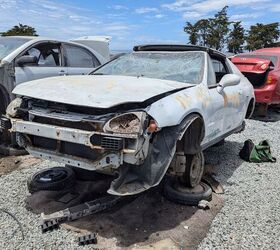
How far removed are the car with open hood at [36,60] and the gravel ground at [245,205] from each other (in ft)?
10.1

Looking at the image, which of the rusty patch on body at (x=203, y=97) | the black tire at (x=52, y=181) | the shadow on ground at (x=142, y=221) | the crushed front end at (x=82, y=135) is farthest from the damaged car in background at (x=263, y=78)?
the crushed front end at (x=82, y=135)

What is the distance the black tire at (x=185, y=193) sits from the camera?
12.7 ft

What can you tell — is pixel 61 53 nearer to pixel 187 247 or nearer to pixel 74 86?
pixel 74 86

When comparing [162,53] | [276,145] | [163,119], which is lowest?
[276,145]

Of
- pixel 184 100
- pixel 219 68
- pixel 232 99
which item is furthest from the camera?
pixel 219 68

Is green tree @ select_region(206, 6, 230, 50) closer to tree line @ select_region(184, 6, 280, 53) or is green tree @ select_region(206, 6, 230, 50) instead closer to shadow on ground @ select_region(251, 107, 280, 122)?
tree line @ select_region(184, 6, 280, 53)

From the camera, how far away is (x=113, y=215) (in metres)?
3.62

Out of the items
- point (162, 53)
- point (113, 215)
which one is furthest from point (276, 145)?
point (113, 215)

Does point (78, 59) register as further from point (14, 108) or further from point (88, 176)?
point (14, 108)

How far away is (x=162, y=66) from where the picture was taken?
4508mm

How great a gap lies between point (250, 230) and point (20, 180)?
2719 mm

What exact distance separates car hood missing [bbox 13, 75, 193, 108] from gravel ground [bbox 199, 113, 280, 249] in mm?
1380

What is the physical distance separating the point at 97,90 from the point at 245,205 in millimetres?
2031

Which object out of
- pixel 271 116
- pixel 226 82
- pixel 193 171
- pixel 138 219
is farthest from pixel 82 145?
pixel 271 116
